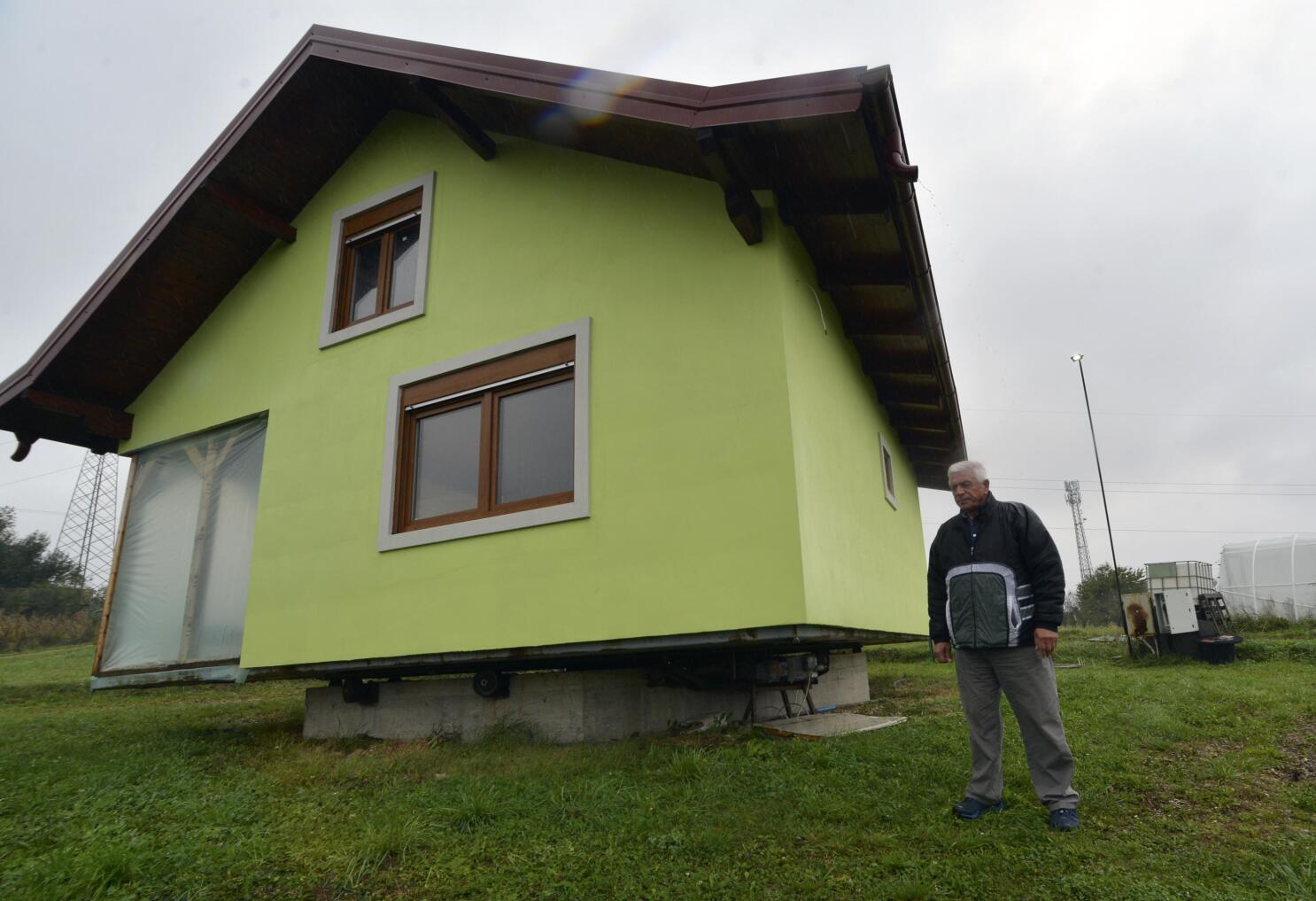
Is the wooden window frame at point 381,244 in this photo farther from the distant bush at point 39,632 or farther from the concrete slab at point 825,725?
the distant bush at point 39,632

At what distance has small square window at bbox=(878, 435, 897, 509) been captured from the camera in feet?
33.4

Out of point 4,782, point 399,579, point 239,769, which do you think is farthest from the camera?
point 399,579

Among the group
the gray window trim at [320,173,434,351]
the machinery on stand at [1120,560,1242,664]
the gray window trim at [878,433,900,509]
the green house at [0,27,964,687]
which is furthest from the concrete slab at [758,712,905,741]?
the machinery on stand at [1120,560,1242,664]

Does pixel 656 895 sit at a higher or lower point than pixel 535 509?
lower

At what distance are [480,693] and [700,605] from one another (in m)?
2.38

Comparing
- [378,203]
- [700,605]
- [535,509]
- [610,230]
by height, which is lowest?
[700,605]

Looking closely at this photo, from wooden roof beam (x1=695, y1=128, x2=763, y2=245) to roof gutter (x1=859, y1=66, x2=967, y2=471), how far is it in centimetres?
94

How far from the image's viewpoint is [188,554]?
9148 mm

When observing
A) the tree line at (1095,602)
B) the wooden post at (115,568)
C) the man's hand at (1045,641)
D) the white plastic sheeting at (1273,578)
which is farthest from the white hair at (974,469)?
the tree line at (1095,602)

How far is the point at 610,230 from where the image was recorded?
6953mm

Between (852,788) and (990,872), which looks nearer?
(990,872)

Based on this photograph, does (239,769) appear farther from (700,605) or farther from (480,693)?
(700,605)

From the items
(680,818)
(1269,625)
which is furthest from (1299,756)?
(1269,625)

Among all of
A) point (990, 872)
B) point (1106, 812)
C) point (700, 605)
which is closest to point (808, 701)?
point (700, 605)
